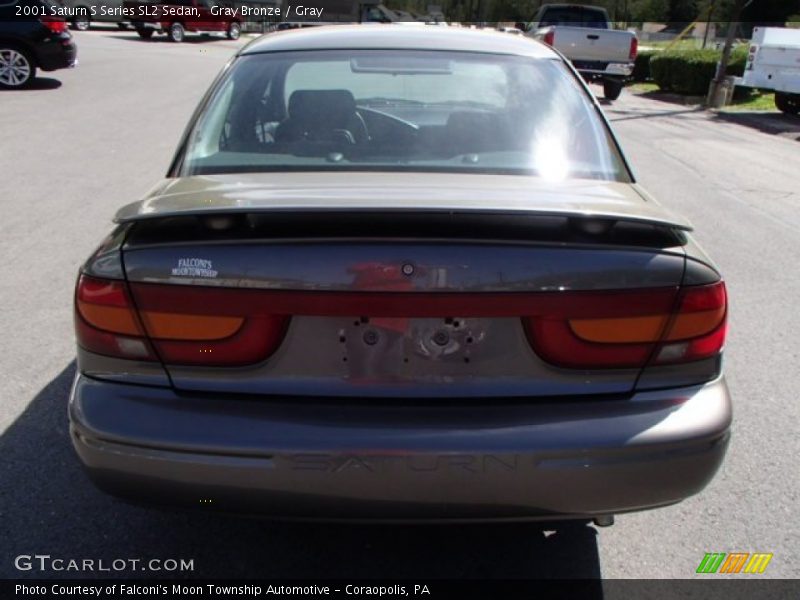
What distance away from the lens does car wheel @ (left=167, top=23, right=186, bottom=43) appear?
34.6 meters

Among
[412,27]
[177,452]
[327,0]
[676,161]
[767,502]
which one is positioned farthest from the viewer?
[327,0]

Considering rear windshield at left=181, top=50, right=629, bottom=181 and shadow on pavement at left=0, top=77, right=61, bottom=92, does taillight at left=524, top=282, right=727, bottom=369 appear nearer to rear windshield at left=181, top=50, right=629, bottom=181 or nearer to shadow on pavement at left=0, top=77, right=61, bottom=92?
rear windshield at left=181, top=50, right=629, bottom=181

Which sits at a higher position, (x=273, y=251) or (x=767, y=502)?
(x=273, y=251)

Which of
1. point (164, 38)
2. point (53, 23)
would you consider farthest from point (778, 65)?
point (164, 38)

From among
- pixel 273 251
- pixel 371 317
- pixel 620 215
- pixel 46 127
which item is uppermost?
pixel 620 215

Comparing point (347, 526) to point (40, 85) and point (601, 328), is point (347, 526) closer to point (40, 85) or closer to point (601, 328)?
point (601, 328)

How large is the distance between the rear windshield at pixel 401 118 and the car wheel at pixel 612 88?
53.0ft

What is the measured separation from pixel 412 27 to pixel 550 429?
2385 mm

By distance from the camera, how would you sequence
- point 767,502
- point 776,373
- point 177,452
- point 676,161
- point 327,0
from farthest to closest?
point 327,0
point 676,161
point 776,373
point 767,502
point 177,452

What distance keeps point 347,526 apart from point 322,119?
153 centimetres

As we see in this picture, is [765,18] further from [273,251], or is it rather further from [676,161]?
[273,251]

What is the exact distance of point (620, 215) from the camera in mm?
2156

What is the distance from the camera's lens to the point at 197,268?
213 centimetres

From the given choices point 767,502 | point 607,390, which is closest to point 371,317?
point 607,390
